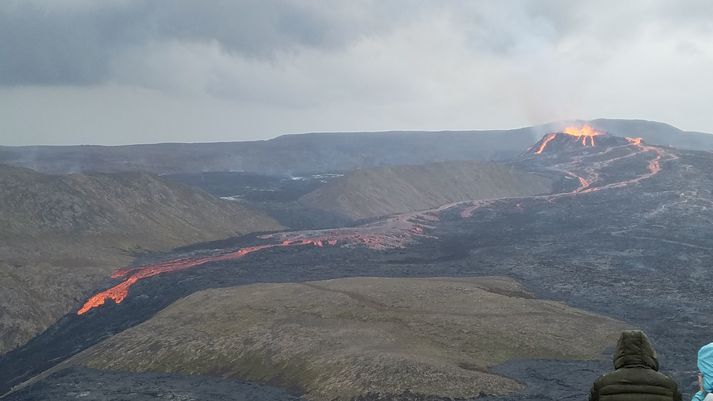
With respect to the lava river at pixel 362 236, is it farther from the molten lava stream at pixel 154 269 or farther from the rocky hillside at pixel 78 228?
the rocky hillside at pixel 78 228

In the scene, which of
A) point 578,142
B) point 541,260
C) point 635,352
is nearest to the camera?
point 635,352

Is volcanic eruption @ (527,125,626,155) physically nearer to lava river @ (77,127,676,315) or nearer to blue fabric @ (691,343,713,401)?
lava river @ (77,127,676,315)

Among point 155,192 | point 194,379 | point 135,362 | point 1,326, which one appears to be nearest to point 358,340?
point 194,379

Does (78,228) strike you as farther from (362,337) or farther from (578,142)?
(578,142)

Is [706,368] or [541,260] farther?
[541,260]

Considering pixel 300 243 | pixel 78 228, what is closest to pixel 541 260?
pixel 300 243

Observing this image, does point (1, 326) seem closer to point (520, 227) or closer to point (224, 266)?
point (224, 266)
